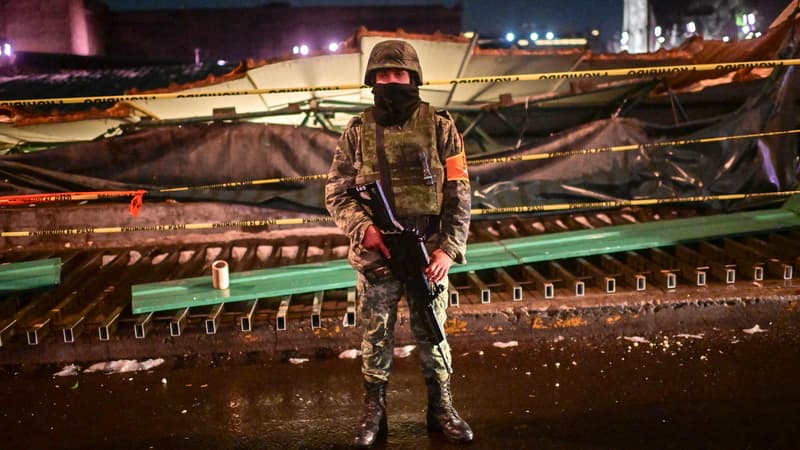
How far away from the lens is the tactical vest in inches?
121

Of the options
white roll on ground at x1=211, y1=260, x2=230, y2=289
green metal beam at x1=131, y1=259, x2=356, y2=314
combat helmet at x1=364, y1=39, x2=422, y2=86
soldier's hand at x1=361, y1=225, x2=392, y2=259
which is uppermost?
combat helmet at x1=364, y1=39, x2=422, y2=86

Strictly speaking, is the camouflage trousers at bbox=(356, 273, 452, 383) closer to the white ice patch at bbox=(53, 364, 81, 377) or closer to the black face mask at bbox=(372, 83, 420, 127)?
the black face mask at bbox=(372, 83, 420, 127)

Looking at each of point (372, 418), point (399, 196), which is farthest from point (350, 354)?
point (399, 196)

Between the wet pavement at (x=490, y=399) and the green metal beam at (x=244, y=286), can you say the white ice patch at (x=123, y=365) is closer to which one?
the wet pavement at (x=490, y=399)

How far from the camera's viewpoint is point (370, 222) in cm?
305

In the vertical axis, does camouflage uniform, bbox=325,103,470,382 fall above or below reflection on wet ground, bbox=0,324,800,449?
above

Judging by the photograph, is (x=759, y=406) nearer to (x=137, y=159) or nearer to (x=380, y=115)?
(x=380, y=115)

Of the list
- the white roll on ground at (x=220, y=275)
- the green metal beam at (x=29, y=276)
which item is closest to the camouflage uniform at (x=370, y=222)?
the white roll on ground at (x=220, y=275)

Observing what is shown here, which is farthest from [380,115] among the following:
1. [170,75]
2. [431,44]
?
[170,75]

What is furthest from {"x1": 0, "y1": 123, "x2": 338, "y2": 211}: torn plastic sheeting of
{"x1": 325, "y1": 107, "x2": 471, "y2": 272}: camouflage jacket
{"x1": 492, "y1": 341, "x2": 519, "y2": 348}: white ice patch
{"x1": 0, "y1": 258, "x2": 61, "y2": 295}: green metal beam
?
{"x1": 325, "y1": 107, "x2": 471, "y2": 272}: camouflage jacket

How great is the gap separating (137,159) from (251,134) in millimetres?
1364

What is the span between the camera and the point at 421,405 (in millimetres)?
3613

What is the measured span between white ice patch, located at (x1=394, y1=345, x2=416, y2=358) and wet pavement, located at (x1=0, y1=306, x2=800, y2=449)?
0.17 feet

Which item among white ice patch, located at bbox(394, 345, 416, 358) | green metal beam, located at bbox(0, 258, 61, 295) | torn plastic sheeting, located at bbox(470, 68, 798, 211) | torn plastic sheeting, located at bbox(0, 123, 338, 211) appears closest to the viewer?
white ice patch, located at bbox(394, 345, 416, 358)
